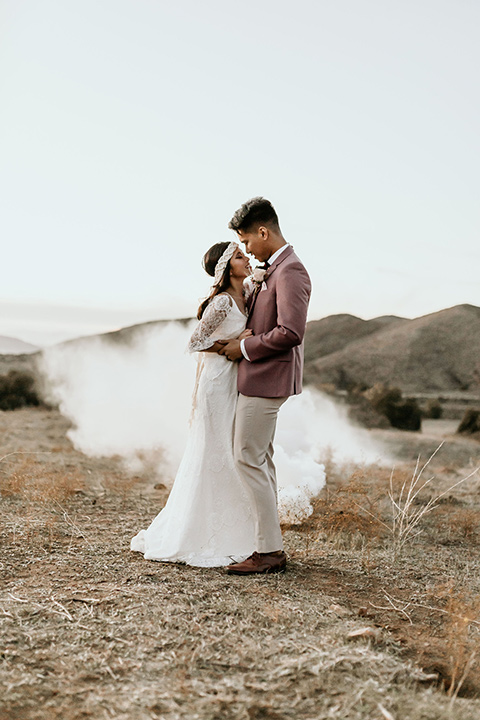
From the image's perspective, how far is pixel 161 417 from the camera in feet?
43.7

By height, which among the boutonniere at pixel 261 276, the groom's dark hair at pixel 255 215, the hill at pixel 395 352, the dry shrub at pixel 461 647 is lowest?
the dry shrub at pixel 461 647

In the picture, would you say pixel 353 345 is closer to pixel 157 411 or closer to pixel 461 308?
pixel 461 308

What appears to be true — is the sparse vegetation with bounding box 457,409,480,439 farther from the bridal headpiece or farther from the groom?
the bridal headpiece

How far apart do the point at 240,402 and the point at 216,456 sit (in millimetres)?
510

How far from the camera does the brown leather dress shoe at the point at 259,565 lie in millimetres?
4777

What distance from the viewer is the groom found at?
4.75 meters

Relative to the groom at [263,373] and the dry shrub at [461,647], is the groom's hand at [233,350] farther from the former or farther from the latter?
the dry shrub at [461,647]

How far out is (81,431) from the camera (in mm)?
14398

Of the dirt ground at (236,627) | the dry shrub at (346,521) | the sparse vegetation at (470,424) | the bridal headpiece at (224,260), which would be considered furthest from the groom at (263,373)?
the sparse vegetation at (470,424)

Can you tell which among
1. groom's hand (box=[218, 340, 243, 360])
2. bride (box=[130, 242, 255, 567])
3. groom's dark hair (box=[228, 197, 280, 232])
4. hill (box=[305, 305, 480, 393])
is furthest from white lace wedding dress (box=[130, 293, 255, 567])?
hill (box=[305, 305, 480, 393])

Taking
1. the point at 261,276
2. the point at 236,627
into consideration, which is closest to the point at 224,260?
the point at 261,276

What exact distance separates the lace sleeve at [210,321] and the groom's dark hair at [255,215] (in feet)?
1.67

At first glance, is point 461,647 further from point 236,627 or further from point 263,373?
point 263,373

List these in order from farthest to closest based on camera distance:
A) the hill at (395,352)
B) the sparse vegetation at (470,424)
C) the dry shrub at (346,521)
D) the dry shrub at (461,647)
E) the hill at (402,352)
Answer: the hill at (402,352), the hill at (395,352), the sparse vegetation at (470,424), the dry shrub at (346,521), the dry shrub at (461,647)
